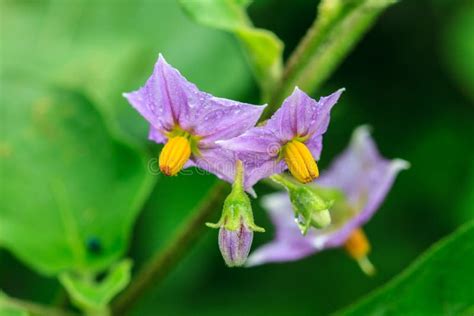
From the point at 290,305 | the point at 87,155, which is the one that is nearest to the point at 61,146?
the point at 87,155

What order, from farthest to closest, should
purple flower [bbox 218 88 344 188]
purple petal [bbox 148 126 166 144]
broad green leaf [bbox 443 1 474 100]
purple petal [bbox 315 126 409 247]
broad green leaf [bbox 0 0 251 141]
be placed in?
broad green leaf [bbox 0 0 251 141] → broad green leaf [bbox 443 1 474 100] → purple petal [bbox 315 126 409 247] → purple petal [bbox 148 126 166 144] → purple flower [bbox 218 88 344 188]

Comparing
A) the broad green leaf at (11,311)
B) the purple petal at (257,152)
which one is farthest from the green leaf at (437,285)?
the broad green leaf at (11,311)

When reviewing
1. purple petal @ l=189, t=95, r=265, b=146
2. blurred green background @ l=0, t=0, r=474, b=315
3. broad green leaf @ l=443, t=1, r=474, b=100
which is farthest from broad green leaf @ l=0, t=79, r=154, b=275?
broad green leaf @ l=443, t=1, r=474, b=100

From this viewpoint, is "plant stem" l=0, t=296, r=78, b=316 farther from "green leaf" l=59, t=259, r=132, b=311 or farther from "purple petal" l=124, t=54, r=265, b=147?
"purple petal" l=124, t=54, r=265, b=147

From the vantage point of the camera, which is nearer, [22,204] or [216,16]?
[216,16]

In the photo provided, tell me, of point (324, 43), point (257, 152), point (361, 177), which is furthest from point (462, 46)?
point (257, 152)

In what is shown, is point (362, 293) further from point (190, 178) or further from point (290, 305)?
point (190, 178)

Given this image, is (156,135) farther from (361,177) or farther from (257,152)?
(361,177)
